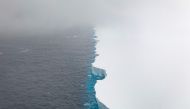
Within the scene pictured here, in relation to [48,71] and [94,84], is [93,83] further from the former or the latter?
[48,71]

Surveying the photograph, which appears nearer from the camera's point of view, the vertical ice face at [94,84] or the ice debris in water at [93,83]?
the ice debris in water at [93,83]

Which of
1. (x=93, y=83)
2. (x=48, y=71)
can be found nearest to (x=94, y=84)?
(x=93, y=83)

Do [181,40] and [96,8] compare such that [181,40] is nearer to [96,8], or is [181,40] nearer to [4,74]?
[96,8]

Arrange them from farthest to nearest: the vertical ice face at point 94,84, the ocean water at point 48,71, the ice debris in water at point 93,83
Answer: the ocean water at point 48,71, the vertical ice face at point 94,84, the ice debris in water at point 93,83

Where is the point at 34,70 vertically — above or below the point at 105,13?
below

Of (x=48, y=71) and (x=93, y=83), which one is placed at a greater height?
(x=48, y=71)

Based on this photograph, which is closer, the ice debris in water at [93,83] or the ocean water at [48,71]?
the ice debris in water at [93,83]

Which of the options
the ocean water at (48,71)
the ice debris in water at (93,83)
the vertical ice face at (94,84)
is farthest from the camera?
the ocean water at (48,71)

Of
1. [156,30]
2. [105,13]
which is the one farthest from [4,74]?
[105,13]
